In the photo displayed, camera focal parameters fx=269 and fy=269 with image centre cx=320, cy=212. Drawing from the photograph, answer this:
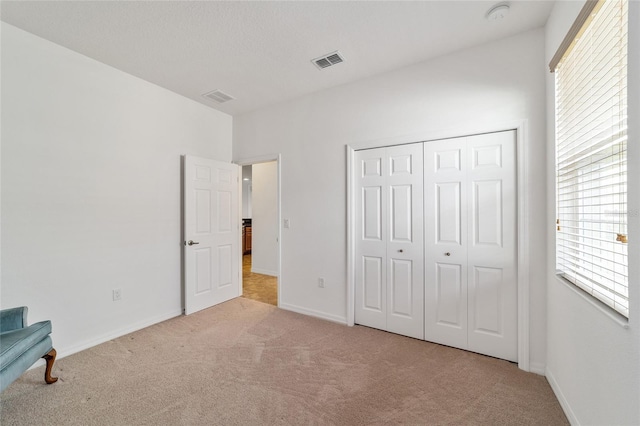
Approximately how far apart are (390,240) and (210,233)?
7.74 feet

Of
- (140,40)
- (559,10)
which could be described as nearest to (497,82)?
(559,10)

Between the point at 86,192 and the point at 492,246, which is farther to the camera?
the point at 86,192

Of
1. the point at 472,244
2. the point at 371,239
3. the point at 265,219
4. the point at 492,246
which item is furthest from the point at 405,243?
the point at 265,219

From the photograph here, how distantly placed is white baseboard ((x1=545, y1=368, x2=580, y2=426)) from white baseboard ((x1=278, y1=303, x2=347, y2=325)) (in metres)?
1.77

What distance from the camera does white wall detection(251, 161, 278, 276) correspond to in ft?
17.9

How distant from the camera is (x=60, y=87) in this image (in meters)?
2.41

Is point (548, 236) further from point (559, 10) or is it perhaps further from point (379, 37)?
point (379, 37)

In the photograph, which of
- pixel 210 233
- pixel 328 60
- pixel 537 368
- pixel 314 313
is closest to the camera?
pixel 537 368

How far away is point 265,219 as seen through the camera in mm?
5609

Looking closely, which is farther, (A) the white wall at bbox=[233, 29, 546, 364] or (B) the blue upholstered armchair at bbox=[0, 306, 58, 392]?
(A) the white wall at bbox=[233, 29, 546, 364]

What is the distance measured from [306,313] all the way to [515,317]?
2145 millimetres

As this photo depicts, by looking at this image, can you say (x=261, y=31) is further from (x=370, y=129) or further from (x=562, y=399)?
(x=562, y=399)

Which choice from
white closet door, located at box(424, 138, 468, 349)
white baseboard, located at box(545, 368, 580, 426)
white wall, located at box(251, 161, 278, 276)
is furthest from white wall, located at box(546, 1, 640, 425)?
white wall, located at box(251, 161, 278, 276)

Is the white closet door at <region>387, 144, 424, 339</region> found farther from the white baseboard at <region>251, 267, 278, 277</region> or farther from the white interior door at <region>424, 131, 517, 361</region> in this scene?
the white baseboard at <region>251, 267, 278, 277</region>
